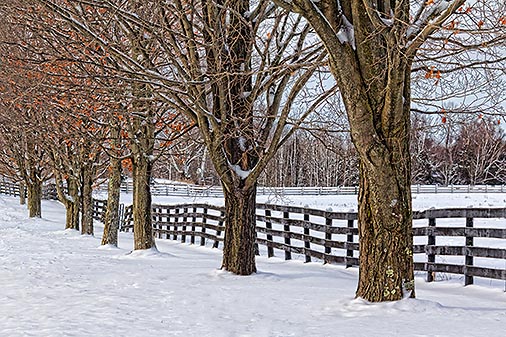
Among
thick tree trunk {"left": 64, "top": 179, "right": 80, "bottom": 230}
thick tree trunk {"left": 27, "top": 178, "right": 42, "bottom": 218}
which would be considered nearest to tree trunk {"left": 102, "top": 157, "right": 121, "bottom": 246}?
thick tree trunk {"left": 64, "top": 179, "right": 80, "bottom": 230}

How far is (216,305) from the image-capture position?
18.0 ft

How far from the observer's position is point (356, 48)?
16.9 feet

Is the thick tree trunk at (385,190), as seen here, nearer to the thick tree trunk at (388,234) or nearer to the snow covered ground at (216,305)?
the thick tree trunk at (388,234)

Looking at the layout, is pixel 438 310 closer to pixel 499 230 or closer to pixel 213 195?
pixel 499 230

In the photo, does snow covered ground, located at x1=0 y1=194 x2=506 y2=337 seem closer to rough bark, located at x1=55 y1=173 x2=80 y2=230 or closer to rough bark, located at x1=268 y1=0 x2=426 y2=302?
rough bark, located at x1=268 y1=0 x2=426 y2=302

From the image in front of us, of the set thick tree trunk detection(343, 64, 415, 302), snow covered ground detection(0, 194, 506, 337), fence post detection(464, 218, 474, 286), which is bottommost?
snow covered ground detection(0, 194, 506, 337)

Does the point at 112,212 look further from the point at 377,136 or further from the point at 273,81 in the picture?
the point at 377,136

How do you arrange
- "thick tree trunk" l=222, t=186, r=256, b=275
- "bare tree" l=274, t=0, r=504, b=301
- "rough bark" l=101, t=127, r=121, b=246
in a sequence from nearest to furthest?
1. "bare tree" l=274, t=0, r=504, b=301
2. "thick tree trunk" l=222, t=186, r=256, b=275
3. "rough bark" l=101, t=127, r=121, b=246

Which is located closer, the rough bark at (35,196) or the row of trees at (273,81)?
the row of trees at (273,81)

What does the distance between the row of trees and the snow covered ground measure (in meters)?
0.51

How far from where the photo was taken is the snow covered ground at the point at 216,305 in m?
4.42

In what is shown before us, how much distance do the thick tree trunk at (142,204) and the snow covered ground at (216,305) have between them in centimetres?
199

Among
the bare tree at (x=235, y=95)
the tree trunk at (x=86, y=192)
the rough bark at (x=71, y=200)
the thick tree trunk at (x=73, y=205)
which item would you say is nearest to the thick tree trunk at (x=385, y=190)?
the bare tree at (x=235, y=95)

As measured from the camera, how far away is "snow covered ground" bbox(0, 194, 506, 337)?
4418mm
